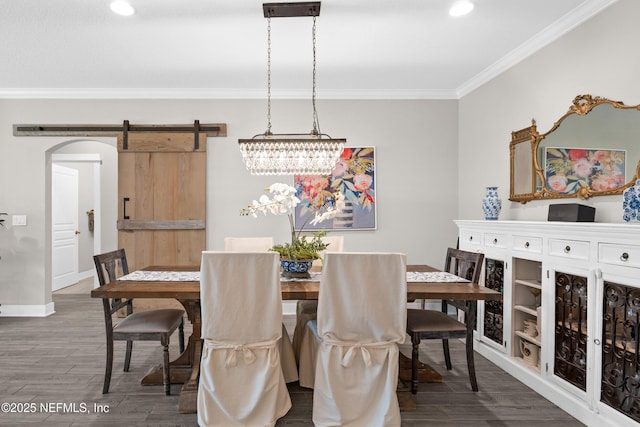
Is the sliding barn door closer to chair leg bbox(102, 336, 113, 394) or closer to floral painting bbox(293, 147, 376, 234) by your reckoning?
floral painting bbox(293, 147, 376, 234)

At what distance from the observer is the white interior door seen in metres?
6.08

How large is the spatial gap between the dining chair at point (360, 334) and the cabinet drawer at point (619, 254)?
1.08 meters

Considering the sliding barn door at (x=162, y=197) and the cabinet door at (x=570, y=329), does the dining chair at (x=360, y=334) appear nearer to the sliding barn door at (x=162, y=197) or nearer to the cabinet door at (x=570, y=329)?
the cabinet door at (x=570, y=329)

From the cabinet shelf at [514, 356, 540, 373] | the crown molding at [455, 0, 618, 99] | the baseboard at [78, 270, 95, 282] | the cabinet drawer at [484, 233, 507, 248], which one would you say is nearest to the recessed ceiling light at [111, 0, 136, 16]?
the crown molding at [455, 0, 618, 99]

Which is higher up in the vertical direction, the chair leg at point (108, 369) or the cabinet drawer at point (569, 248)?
the cabinet drawer at point (569, 248)

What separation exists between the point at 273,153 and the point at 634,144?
2.24m

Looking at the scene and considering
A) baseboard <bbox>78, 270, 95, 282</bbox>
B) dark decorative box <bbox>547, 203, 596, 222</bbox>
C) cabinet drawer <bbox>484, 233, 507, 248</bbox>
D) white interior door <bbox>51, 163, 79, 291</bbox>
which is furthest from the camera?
baseboard <bbox>78, 270, 95, 282</bbox>

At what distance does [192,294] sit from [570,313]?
7.51ft

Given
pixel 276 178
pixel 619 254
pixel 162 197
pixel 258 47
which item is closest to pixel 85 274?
pixel 162 197

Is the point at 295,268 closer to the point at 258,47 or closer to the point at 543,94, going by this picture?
the point at 258,47

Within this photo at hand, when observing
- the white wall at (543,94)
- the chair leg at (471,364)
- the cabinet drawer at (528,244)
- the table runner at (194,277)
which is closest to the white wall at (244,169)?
the white wall at (543,94)

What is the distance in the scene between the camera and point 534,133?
3.14 meters

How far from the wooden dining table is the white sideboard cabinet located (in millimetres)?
498

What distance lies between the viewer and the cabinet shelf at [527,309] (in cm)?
276
